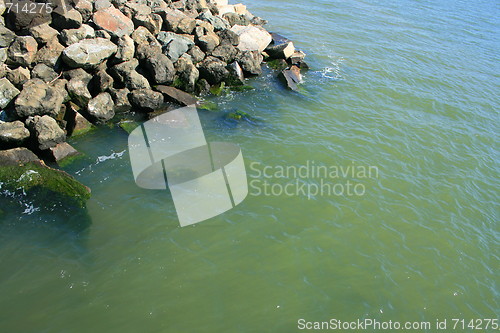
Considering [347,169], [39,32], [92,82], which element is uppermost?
[39,32]

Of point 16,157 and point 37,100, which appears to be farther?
point 37,100

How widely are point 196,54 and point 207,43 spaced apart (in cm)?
100

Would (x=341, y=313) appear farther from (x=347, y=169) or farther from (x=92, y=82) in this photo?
(x=92, y=82)

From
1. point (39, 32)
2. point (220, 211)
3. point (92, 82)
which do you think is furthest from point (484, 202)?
point (39, 32)

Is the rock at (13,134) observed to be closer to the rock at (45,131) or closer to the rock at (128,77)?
the rock at (45,131)

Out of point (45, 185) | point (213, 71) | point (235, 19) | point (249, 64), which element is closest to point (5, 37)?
point (45, 185)

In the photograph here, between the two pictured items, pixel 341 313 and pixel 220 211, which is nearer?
pixel 341 313

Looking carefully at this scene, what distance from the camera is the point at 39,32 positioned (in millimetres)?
14070

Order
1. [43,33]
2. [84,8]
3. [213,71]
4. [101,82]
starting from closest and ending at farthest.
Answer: [101,82] < [43,33] < [84,8] < [213,71]

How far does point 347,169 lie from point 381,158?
1.58 metres

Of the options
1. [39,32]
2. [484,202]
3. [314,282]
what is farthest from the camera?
[39,32]

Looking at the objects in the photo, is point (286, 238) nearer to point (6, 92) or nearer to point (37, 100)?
point (37, 100)

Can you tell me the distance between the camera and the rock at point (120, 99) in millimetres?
13812

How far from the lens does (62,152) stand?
1157cm
